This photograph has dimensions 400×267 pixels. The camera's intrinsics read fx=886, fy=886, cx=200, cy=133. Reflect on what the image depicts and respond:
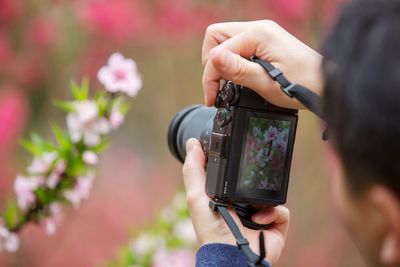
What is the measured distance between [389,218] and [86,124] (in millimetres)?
912

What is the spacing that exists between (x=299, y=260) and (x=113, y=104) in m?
1.63

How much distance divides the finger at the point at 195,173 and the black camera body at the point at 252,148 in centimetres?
6

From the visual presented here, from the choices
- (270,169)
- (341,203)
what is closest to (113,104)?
(270,169)

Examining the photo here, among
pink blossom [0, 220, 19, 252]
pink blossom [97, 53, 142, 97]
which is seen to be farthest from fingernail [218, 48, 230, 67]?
pink blossom [0, 220, 19, 252]

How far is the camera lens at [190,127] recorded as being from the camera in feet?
3.59

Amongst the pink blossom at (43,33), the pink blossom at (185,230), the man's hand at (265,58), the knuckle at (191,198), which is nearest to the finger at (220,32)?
the man's hand at (265,58)

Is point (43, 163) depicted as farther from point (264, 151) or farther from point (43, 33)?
point (43, 33)

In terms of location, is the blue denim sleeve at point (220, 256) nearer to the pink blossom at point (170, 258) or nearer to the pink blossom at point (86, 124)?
the pink blossom at point (86, 124)

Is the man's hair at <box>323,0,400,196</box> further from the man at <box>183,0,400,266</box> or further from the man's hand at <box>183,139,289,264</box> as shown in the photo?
the man's hand at <box>183,139,289,264</box>

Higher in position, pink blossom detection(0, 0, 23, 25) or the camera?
pink blossom detection(0, 0, 23, 25)

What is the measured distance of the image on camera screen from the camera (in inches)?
37.8

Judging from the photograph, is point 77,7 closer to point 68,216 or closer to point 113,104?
point 68,216

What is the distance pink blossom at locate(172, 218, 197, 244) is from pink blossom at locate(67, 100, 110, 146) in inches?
21.2

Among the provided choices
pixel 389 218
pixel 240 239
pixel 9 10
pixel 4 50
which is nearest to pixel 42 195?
pixel 240 239
